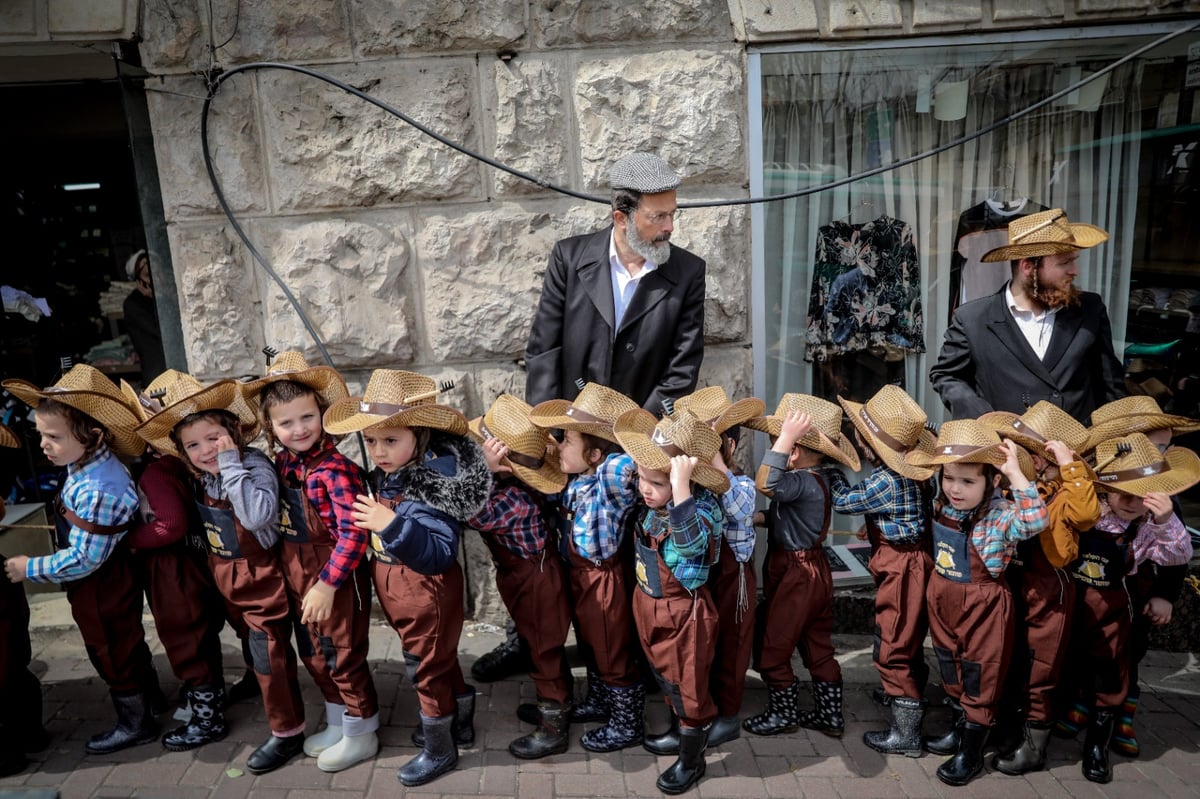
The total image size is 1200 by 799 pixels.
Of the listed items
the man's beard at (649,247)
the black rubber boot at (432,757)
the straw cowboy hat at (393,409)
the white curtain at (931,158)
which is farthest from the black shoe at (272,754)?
the white curtain at (931,158)

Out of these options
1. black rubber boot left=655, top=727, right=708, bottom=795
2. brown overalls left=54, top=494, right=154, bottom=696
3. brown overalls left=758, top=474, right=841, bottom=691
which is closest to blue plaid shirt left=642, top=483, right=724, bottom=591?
brown overalls left=758, top=474, right=841, bottom=691

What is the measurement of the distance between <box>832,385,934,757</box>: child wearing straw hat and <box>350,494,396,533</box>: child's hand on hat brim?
1773mm

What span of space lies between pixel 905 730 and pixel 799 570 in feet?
2.57

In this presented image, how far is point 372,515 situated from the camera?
2.93 metres

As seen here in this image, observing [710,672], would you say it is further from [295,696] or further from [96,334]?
[96,334]

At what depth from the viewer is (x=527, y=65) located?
4.05 meters

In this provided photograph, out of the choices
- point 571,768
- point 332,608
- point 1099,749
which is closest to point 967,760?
point 1099,749

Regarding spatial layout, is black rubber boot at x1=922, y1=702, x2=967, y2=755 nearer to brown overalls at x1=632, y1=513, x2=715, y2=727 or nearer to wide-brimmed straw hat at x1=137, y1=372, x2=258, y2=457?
brown overalls at x1=632, y1=513, x2=715, y2=727

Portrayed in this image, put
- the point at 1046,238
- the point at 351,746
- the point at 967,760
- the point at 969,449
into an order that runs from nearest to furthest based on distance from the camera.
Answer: the point at 969,449
the point at 967,760
the point at 351,746
the point at 1046,238

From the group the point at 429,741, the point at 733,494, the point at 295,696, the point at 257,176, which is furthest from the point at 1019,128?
the point at 295,696

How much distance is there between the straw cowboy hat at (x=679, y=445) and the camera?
289 centimetres

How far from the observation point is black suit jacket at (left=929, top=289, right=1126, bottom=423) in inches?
143

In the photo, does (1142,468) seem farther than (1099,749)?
No

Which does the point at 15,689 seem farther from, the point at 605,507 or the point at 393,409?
the point at 605,507
